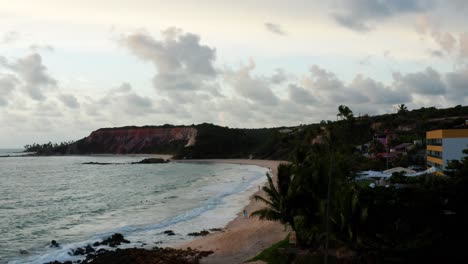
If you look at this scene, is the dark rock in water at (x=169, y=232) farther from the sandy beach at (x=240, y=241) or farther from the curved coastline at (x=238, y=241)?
the sandy beach at (x=240, y=241)

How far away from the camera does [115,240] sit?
1214 inches

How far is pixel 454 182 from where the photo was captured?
2089 centimetres

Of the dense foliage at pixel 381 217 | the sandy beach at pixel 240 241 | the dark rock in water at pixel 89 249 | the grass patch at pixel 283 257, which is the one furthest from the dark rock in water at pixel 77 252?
the dense foliage at pixel 381 217

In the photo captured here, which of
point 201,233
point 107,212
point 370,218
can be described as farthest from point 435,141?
point 107,212

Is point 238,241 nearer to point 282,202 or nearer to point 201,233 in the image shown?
point 201,233

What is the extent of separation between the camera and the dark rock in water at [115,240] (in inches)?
1182

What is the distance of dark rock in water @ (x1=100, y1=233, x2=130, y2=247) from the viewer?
1182 inches

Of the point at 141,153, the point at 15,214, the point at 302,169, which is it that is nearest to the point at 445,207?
the point at 302,169

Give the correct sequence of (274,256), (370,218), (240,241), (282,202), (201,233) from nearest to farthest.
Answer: (370,218), (274,256), (282,202), (240,241), (201,233)

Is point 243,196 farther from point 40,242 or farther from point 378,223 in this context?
point 378,223

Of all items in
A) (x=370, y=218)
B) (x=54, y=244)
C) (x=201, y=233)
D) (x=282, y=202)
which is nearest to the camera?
(x=370, y=218)

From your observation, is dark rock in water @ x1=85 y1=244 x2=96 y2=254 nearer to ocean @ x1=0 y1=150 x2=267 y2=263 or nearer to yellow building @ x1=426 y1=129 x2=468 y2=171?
ocean @ x1=0 y1=150 x2=267 y2=263

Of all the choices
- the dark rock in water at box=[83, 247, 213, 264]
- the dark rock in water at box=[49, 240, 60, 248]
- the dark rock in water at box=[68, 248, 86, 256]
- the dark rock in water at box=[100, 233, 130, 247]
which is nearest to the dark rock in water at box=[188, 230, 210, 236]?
the dark rock in water at box=[100, 233, 130, 247]

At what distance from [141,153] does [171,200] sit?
151m
